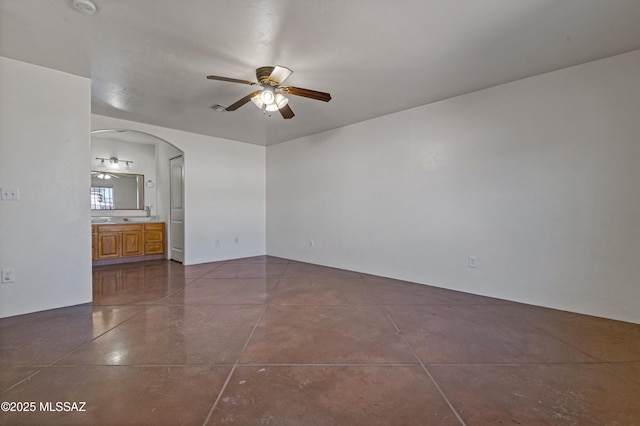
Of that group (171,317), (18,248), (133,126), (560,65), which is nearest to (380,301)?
(171,317)

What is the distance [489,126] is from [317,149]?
115 inches

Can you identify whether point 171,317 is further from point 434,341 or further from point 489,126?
point 489,126

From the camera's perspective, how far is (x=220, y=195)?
221 inches

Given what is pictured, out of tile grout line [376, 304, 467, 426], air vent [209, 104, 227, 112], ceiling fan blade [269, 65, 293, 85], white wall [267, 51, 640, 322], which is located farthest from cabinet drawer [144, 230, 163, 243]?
tile grout line [376, 304, 467, 426]

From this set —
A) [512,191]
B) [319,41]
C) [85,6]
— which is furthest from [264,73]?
[512,191]

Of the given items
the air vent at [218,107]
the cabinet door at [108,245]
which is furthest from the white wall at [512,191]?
the cabinet door at [108,245]

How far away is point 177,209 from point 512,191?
5.77 m

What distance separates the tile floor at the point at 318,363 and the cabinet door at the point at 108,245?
240 cm

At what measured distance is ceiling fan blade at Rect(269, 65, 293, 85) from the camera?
2406 millimetres

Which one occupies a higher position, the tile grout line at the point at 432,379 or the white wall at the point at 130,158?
the white wall at the point at 130,158

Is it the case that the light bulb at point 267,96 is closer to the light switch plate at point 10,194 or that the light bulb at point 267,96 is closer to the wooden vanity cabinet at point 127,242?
the light switch plate at point 10,194

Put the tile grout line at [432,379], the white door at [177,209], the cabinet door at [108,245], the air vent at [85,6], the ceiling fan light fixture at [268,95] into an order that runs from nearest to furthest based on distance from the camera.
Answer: the tile grout line at [432,379] → the air vent at [85,6] → the ceiling fan light fixture at [268,95] → the cabinet door at [108,245] → the white door at [177,209]

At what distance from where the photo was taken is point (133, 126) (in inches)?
174

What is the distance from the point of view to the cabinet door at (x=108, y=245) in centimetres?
510
